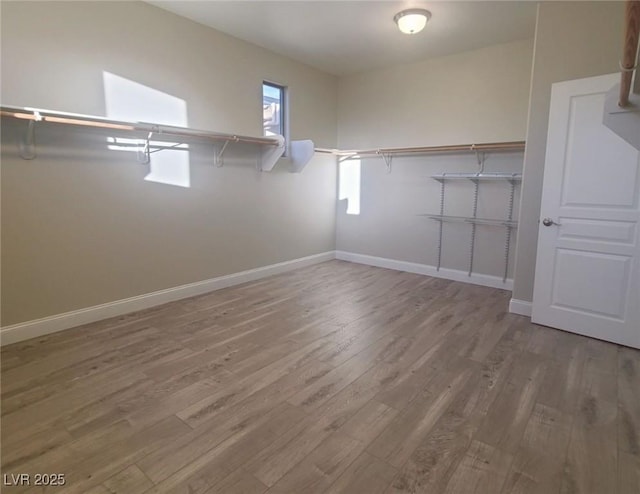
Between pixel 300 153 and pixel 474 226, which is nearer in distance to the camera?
pixel 474 226

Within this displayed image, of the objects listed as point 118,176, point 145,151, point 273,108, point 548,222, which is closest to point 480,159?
point 548,222

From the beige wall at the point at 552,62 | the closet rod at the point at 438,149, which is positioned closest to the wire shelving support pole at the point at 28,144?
the closet rod at the point at 438,149

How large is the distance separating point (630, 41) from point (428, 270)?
143 inches

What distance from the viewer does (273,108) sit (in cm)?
455

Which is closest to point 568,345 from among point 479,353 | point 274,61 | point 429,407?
point 479,353

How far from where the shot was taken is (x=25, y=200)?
266 centimetres

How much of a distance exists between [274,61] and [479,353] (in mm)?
3882

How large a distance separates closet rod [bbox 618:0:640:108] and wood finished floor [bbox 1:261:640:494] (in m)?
1.73

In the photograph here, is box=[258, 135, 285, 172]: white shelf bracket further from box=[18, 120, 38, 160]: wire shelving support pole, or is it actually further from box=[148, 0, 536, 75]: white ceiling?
box=[18, 120, 38, 160]: wire shelving support pole

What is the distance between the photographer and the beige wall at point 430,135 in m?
4.06

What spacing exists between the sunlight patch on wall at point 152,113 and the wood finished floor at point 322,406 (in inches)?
54.4

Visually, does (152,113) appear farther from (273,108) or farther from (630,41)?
(630,41)

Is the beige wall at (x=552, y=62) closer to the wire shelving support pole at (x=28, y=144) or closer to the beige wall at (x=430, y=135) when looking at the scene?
the beige wall at (x=430, y=135)

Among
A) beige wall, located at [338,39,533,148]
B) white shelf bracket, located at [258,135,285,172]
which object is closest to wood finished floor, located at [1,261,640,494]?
white shelf bracket, located at [258,135,285,172]
